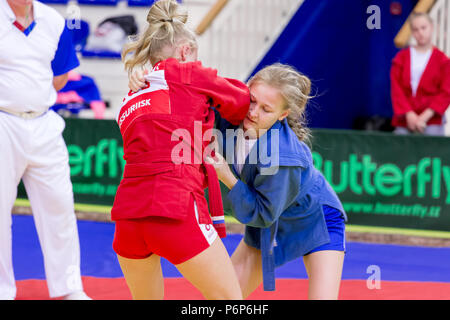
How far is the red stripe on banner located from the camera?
461 cm

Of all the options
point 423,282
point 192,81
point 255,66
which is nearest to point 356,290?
point 423,282

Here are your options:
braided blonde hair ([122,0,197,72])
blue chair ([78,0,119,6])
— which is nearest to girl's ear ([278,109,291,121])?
braided blonde hair ([122,0,197,72])

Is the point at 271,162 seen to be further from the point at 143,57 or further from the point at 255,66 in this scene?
the point at 255,66

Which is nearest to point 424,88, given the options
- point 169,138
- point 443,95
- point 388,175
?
point 443,95

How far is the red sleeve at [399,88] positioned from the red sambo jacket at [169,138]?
415 cm

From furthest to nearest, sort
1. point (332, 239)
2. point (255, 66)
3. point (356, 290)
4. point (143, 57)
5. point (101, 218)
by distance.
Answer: point (255, 66), point (101, 218), point (356, 290), point (332, 239), point (143, 57)

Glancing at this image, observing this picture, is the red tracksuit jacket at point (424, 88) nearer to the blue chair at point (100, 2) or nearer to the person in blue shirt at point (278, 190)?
the person in blue shirt at point (278, 190)

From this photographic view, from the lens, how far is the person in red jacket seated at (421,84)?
261 inches

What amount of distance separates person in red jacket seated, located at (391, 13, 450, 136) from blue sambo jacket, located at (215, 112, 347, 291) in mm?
3589

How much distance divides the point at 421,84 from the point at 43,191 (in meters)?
3.82

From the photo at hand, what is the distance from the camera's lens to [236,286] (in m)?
2.88

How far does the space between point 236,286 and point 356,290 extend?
6.86ft

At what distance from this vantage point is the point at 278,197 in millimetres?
2977

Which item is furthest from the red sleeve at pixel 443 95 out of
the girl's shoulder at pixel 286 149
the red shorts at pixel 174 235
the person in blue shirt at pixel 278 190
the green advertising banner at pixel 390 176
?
the red shorts at pixel 174 235
